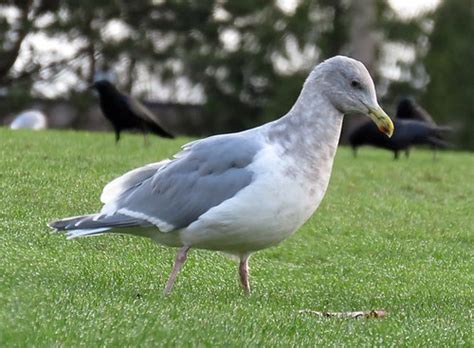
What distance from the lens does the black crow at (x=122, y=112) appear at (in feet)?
47.1

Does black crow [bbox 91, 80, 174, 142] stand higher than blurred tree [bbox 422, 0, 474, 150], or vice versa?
black crow [bbox 91, 80, 174, 142]

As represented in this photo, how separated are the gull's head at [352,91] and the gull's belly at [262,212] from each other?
1.62 feet

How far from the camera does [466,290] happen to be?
281 inches

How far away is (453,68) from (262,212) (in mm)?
27600

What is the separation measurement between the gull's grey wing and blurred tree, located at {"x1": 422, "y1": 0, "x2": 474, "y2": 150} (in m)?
25.6

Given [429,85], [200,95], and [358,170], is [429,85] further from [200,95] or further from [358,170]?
[358,170]

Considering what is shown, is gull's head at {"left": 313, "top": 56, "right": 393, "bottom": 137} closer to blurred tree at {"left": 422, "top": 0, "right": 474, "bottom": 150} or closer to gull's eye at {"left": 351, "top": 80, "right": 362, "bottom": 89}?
gull's eye at {"left": 351, "top": 80, "right": 362, "bottom": 89}

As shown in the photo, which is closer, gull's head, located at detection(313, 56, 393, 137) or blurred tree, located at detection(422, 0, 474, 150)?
gull's head, located at detection(313, 56, 393, 137)

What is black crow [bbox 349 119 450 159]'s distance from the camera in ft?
50.3

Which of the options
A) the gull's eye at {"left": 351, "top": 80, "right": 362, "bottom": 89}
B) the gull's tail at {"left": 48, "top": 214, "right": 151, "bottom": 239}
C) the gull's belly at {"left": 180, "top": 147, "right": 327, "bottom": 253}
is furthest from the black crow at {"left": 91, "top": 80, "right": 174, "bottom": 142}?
the gull's belly at {"left": 180, "top": 147, "right": 327, "bottom": 253}

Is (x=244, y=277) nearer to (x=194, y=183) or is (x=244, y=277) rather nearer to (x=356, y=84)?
(x=194, y=183)

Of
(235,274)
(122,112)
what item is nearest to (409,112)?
(122,112)

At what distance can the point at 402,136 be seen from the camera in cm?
1535

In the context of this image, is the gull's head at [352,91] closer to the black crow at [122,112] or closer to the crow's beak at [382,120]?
the crow's beak at [382,120]
